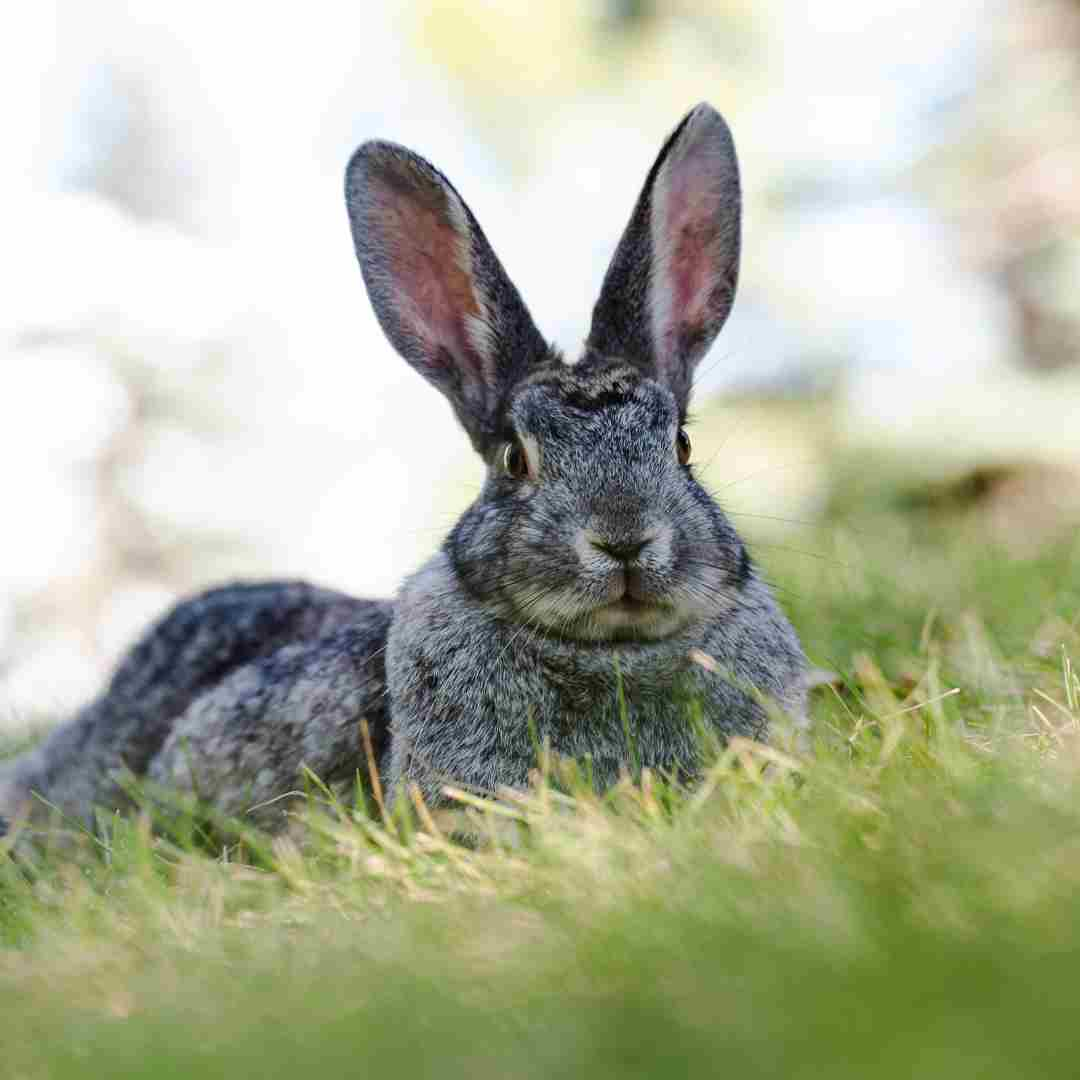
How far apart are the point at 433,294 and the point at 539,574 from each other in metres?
1.17

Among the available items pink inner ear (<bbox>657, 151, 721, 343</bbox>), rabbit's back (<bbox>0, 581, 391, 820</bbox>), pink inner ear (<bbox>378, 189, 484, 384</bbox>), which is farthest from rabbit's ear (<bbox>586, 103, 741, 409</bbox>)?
rabbit's back (<bbox>0, 581, 391, 820</bbox>)

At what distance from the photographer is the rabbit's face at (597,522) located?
3.65 metres

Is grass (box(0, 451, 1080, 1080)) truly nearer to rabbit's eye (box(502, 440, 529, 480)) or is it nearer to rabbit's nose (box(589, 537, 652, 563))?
rabbit's nose (box(589, 537, 652, 563))

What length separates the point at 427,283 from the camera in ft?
14.7

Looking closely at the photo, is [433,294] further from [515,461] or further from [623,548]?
[623,548]

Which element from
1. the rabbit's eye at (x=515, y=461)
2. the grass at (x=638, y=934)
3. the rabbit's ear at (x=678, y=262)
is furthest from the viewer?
the rabbit's ear at (x=678, y=262)

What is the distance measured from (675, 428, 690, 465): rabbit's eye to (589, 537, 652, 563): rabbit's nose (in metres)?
0.56

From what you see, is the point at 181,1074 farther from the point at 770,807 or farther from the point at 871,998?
the point at 770,807

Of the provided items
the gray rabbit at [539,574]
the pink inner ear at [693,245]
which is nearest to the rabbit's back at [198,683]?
the gray rabbit at [539,574]

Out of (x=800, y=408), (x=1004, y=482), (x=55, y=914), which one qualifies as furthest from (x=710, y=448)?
(x=55, y=914)

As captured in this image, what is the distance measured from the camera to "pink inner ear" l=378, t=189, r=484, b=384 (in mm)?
4434

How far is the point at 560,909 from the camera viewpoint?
8.20 feet

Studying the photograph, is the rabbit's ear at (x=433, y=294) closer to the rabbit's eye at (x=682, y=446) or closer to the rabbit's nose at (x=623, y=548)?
the rabbit's eye at (x=682, y=446)

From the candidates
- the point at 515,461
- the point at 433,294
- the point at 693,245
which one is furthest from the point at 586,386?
the point at 693,245
